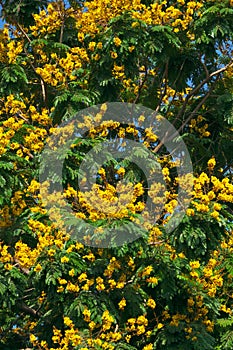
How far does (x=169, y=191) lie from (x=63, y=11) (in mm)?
3156

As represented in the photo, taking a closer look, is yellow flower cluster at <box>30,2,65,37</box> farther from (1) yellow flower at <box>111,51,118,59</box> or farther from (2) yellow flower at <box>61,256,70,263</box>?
(2) yellow flower at <box>61,256,70,263</box>

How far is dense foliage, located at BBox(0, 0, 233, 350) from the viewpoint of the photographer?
25.3ft

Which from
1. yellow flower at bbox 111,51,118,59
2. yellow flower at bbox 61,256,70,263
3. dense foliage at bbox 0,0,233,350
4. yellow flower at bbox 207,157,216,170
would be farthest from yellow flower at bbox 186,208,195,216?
yellow flower at bbox 111,51,118,59

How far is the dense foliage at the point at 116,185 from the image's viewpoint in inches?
304

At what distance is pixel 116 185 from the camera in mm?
8586

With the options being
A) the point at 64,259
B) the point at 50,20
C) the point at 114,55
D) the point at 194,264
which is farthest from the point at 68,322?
the point at 50,20

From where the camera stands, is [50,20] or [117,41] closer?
[117,41]

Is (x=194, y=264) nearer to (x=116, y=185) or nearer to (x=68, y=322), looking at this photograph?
(x=116, y=185)

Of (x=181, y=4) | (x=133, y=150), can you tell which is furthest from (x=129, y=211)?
(x=181, y=4)

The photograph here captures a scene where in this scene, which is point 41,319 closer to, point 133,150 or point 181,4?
point 133,150

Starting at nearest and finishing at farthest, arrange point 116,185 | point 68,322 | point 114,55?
1. point 68,322
2. point 116,185
3. point 114,55

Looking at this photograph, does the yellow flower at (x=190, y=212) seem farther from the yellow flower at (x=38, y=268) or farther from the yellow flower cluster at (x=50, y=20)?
the yellow flower cluster at (x=50, y=20)

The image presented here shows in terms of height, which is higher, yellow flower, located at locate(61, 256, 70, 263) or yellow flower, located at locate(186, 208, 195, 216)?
yellow flower, located at locate(186, 208, 195, 216)

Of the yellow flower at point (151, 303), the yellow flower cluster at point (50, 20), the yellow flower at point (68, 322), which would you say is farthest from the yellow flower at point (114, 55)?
the yellow flower at point (68, 322)
